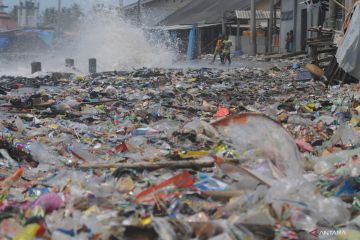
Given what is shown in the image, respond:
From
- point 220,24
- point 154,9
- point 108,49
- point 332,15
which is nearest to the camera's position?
point 332,15

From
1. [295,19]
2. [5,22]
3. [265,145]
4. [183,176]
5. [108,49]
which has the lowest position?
[183,176]

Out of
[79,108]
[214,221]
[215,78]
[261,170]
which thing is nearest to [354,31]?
[215,78]

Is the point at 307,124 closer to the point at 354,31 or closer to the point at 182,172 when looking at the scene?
the point at 182,172

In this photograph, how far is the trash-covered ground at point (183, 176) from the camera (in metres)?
2.85

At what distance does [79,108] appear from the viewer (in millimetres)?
8602

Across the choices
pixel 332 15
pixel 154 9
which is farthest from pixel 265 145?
pixel 154 9

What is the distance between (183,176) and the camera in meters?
3.45

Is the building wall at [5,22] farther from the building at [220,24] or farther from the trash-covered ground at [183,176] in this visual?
the trash-covered ground at [183,176]

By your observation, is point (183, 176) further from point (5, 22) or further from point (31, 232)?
point (5, 22)

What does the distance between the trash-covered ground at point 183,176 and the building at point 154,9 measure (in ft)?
125

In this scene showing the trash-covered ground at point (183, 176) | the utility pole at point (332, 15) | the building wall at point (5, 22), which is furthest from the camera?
the building wall at point (5, 22)

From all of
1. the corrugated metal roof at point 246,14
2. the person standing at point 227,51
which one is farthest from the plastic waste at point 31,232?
the corrugated metal roof at point 246,14

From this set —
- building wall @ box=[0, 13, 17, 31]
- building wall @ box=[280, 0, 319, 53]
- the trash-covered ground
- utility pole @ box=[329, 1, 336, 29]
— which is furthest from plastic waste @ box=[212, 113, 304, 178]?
building wall @ box=[0, 13, 17, 31]

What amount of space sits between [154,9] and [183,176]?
47287 millimetres
